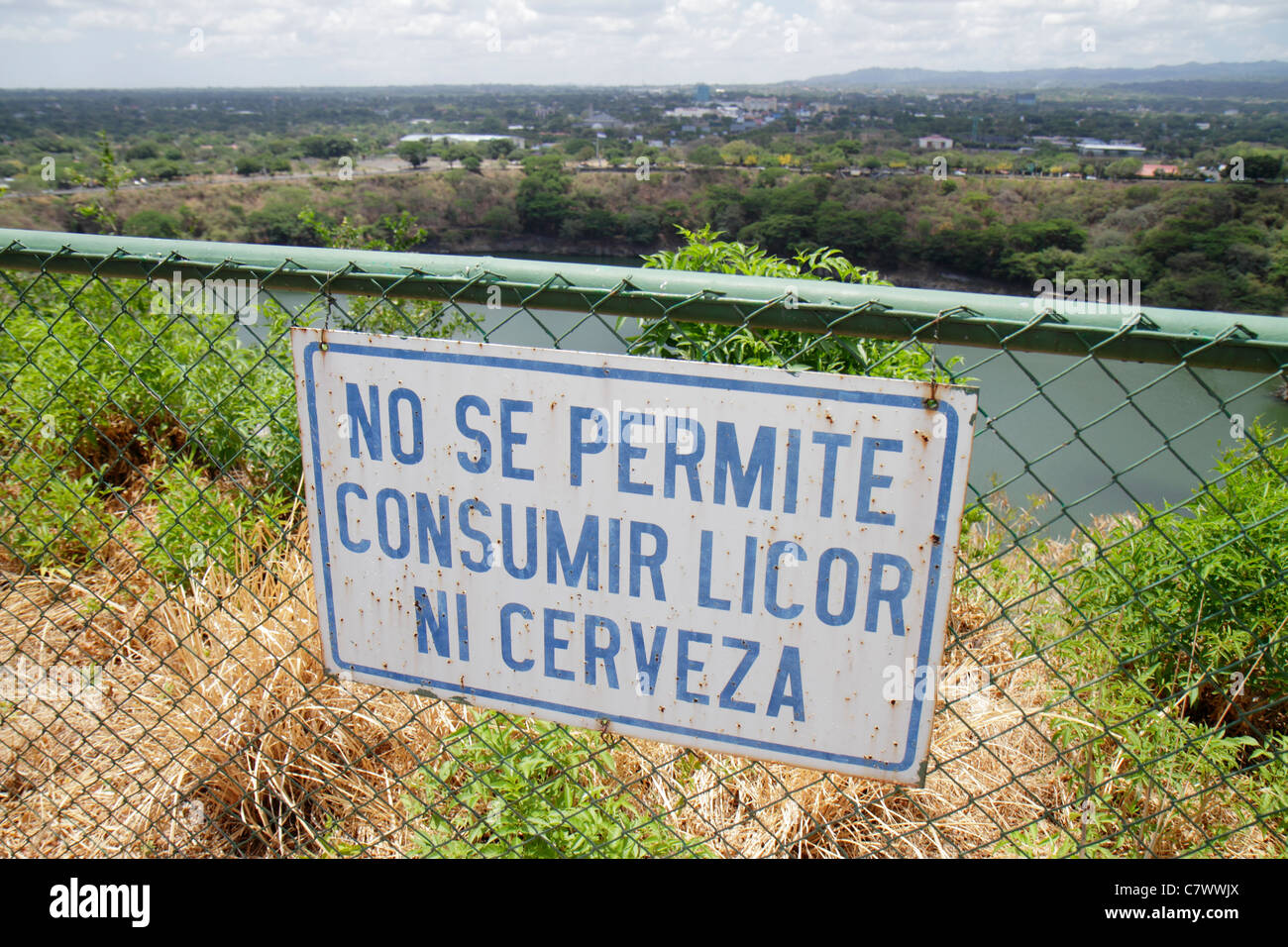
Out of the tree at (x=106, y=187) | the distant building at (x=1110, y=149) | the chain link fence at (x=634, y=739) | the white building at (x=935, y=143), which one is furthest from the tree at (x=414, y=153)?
the chain link fence at (x=634, y=739)

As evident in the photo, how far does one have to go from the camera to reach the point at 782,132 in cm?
1215

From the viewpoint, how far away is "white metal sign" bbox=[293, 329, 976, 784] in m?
1.41

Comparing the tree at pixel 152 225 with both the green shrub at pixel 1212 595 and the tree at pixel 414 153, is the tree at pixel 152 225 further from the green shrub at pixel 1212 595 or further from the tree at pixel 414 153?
the green shrub at pixel 1212 595

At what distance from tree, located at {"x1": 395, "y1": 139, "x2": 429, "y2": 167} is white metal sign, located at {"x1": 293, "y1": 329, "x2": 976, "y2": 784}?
1154cm

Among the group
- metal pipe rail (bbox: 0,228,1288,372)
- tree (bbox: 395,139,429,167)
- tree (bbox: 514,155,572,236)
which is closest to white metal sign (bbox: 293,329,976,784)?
metal pipe rail (bbox: 0,228,1288,372)

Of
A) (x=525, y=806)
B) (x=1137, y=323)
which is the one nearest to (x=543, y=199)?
(x=525, y=806)

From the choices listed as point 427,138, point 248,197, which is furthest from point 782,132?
point 248,197

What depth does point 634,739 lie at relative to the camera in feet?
7.59

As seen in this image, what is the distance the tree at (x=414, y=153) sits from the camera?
12.4m

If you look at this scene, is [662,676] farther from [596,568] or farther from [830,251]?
[830,251]

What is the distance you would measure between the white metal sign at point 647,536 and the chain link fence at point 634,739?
13 cm

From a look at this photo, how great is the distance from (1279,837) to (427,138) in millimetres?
14623

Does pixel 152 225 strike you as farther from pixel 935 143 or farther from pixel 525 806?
pixel 935 143

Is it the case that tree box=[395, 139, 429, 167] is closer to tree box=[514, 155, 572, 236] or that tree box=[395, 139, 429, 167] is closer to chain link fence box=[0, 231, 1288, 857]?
tree box=[514, 155, 572, 236]
